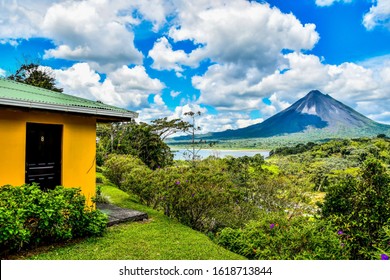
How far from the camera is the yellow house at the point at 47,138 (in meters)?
5.29

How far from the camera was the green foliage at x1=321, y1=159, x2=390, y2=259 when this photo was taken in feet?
15.1

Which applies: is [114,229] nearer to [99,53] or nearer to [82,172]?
[82,172]

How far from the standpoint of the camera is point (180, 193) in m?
7.48

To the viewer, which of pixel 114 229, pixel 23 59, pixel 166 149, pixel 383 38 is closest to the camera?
pixel 114 229

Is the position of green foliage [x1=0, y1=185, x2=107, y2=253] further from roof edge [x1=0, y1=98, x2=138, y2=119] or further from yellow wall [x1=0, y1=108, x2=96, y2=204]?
roof edge [x1=0, y1=98, x2=138, y2=119]

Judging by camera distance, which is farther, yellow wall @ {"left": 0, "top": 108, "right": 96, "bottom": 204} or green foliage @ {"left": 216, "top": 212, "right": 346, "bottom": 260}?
yellow wall @ {"left": 0, "top": 108, "right": 96, "bottom": 204}

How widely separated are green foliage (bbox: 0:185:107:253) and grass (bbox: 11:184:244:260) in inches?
8.0

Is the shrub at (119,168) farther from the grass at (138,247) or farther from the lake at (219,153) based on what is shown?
the grass at (138,247)

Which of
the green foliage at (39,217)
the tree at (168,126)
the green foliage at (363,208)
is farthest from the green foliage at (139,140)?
the green foliage at (363,208)

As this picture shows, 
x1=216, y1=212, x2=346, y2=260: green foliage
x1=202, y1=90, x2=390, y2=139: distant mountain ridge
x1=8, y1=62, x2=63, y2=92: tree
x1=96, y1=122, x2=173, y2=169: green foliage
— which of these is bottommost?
x1=216, y1=212, x2=346, y2=260: green foliage

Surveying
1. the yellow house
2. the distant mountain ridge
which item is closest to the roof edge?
the yellow house

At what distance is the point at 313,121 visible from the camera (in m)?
121

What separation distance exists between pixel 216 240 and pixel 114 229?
2233 millimetres

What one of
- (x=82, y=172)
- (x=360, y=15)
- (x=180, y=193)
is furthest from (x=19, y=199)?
(x=360, y=15)
